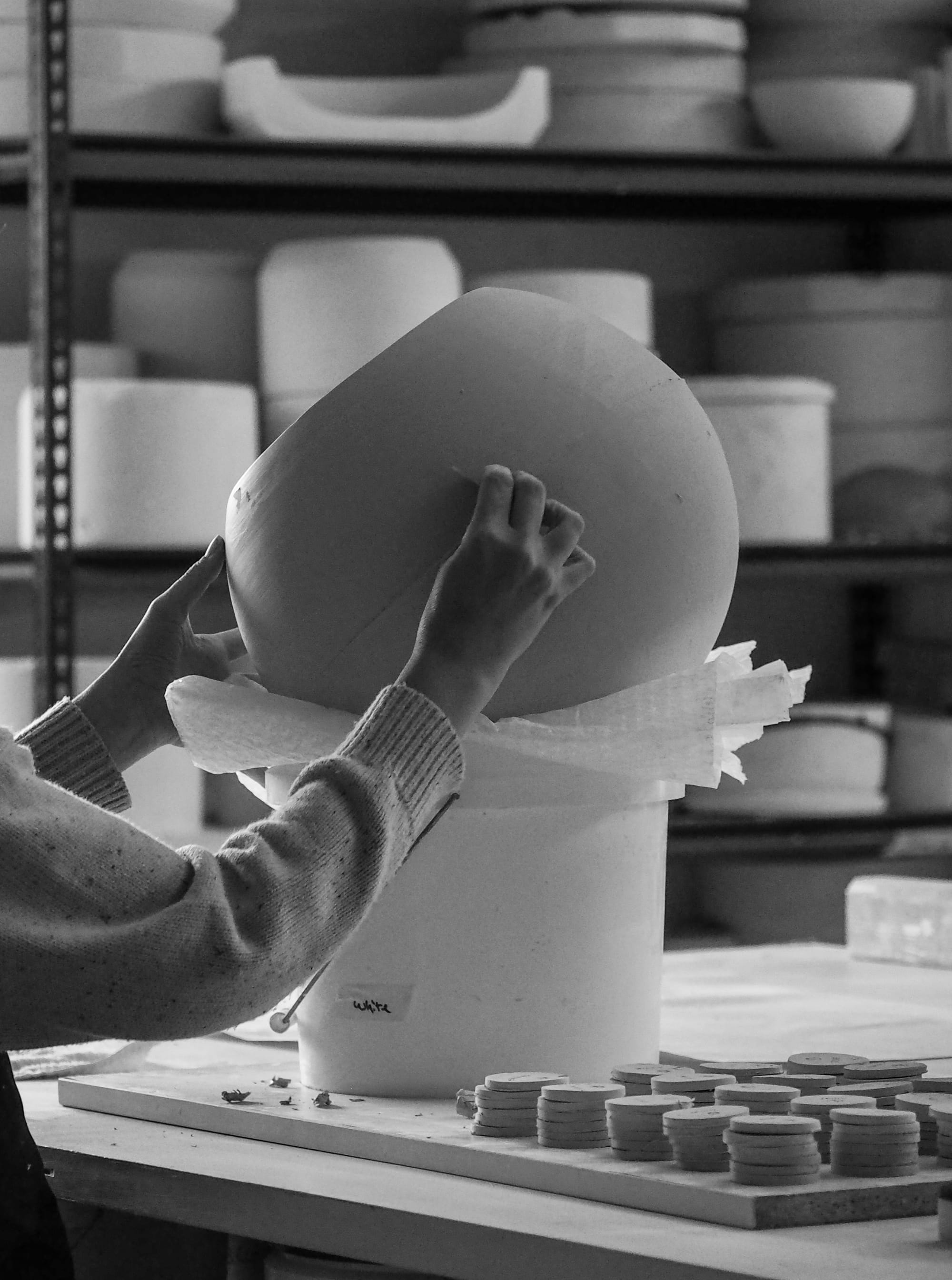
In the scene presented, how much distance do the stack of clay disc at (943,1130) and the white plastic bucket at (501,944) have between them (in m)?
0.26

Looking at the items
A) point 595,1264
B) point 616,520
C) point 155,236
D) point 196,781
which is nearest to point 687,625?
point 616,520

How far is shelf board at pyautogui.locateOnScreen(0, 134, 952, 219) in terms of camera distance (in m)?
2.64

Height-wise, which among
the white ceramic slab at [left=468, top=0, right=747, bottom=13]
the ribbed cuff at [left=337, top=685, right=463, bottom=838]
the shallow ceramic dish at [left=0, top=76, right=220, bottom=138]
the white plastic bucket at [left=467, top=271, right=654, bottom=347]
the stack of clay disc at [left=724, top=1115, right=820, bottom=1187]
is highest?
the white ceramic slab at [left=468, top=0, right=747, bottom=13]

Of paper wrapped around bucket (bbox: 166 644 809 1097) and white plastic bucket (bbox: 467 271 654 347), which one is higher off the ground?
white plastic bucket (bbox: 467 271 654 347)

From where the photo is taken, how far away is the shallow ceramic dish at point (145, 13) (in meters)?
2.54

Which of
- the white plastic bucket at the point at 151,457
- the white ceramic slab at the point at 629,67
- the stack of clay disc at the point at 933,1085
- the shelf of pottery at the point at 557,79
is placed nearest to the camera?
the stack of clay disc at the point at 933,1085

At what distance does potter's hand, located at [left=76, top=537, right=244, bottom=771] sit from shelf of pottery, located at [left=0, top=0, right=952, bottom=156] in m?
1.41

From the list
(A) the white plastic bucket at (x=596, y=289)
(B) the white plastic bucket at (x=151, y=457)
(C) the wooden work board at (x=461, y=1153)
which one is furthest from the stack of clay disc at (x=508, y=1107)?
(A) the white plastic bucket at (x=596, y=289)

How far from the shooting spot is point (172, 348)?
2.70 m

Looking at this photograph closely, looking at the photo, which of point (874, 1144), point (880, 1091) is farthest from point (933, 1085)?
point (874, 1144)

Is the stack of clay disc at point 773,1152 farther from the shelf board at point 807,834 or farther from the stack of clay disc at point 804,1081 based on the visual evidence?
the shelf board at point 807,834

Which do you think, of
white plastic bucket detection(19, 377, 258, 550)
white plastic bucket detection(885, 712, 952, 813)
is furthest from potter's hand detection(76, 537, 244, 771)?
white plastic bucket detection(885, 712, 952, 813)

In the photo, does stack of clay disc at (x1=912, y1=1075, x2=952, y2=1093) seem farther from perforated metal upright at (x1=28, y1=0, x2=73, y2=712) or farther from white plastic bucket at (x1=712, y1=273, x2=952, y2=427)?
white plastic bucket at (x1=712, y1=273, x2=952, y2=427)

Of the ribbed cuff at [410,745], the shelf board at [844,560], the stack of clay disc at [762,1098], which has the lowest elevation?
the shelf board at [844,560]
